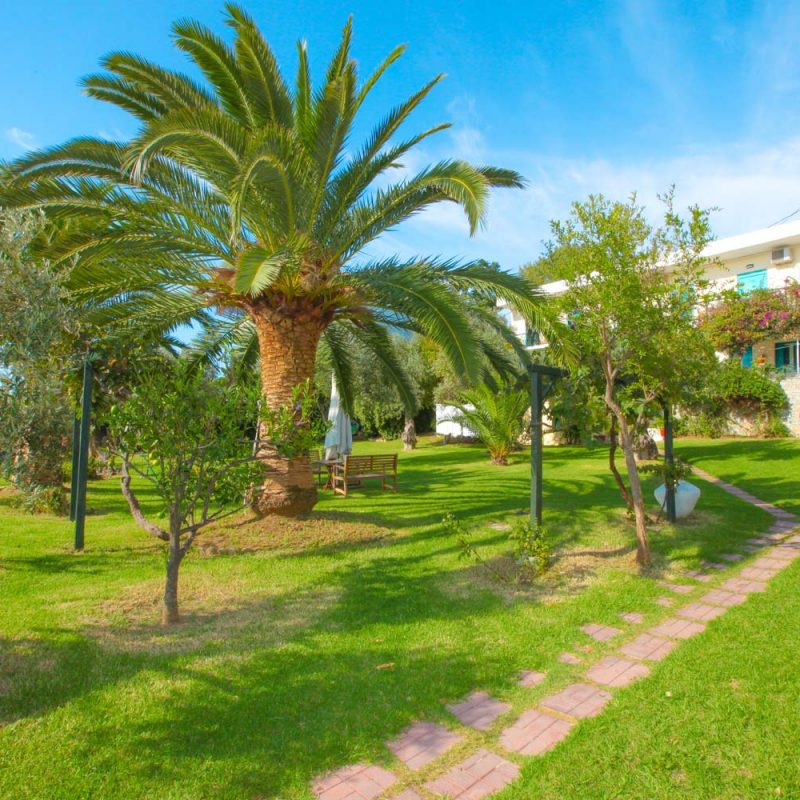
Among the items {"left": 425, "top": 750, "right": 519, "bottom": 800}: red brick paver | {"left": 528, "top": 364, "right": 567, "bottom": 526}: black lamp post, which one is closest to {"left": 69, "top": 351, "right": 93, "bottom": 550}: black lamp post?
{"left": 528, "top": 364, "right": 567, "bottom": 526}: black lamp post

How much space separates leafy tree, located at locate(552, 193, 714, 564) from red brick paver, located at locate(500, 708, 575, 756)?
11.3 ft

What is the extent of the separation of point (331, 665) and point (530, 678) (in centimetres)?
137

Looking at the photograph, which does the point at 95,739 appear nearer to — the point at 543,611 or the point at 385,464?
the point at 543,611

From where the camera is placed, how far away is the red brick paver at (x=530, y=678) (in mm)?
A: 3717

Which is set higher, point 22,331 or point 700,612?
point 22,331

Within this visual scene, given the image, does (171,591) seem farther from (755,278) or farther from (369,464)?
(755,278)

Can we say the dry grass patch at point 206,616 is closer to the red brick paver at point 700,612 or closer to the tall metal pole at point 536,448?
the tall metal pole at point 536,448

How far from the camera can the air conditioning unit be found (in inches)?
848

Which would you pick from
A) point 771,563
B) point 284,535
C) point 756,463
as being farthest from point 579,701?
point 756,463

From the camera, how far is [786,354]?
20.6 meters

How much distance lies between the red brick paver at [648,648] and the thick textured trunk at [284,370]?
501cm

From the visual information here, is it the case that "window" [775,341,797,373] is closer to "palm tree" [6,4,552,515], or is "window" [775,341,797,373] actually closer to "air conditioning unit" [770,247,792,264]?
"air conditioning unit" [770,247,792,264]

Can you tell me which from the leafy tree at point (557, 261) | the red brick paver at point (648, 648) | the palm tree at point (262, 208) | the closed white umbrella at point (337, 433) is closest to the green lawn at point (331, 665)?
the red brick paver at point (648, 648)

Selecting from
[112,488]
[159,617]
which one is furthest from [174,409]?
[112,488]
